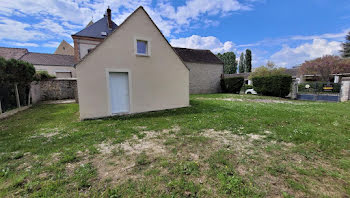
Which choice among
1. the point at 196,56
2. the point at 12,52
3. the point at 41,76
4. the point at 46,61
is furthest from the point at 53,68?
the point at 196,56

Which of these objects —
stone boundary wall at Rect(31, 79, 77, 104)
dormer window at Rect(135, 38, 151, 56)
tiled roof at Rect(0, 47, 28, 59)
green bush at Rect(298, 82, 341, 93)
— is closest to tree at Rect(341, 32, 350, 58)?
green bush at Rect(298, 82, 341, 93)

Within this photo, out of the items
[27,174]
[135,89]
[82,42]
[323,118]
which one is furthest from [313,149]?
[82,42]

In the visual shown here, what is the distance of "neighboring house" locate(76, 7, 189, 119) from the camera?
680cm

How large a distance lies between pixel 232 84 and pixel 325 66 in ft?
60.7

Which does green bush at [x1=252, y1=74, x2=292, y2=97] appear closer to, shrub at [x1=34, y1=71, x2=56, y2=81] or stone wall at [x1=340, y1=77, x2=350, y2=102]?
stone wall at [x1=340, y1=77, x2=350, y2=102]

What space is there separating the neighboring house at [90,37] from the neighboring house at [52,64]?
18.5 ft

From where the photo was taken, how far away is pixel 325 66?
974 inches

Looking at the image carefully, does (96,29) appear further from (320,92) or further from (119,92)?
(320,92)

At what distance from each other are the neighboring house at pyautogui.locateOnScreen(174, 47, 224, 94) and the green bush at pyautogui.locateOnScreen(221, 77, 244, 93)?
3.01 feet

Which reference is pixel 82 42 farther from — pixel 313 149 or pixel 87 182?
pixel 313 149

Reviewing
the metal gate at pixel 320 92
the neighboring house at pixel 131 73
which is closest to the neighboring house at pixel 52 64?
the neighboring house at pixel 131 73

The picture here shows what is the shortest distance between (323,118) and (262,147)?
4745 millimetres

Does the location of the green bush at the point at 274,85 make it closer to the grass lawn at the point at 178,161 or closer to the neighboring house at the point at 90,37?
the grass lawn at the point at 178,161

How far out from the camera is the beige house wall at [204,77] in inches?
808
